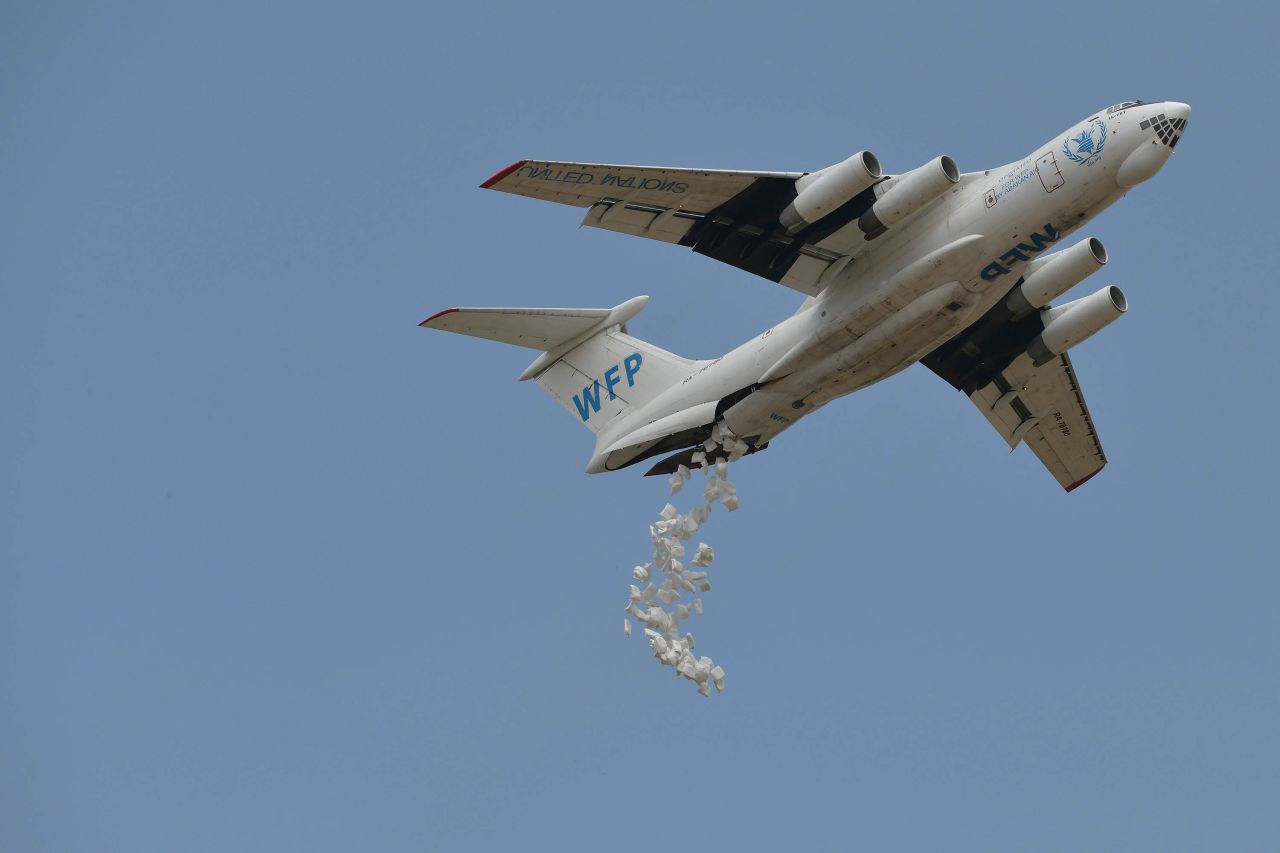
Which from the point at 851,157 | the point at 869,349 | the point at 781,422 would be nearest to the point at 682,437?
the point at 781,422

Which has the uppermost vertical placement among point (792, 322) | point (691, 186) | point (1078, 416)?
point (691, 186)

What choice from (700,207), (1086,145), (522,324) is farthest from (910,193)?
(522,324)

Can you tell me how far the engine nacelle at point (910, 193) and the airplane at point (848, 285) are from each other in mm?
20

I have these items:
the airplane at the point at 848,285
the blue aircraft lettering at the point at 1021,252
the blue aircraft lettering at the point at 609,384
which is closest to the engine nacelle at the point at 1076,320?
the airplane at the point at 848,285

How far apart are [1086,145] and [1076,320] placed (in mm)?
3436

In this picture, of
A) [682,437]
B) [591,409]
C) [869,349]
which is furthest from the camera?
[591,409]

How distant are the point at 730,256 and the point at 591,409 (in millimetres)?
2958

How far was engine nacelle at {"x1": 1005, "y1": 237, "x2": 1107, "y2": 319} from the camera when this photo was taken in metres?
18.8

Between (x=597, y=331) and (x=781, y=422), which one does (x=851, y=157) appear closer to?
(x=781, y=422)

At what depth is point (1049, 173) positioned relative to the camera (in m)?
17.2

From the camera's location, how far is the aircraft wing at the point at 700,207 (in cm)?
1752

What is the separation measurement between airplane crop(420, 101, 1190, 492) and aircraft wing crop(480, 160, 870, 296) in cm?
2

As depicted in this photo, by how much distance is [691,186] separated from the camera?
18203mm

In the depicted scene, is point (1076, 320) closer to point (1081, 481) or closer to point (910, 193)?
point (1081, 481)
